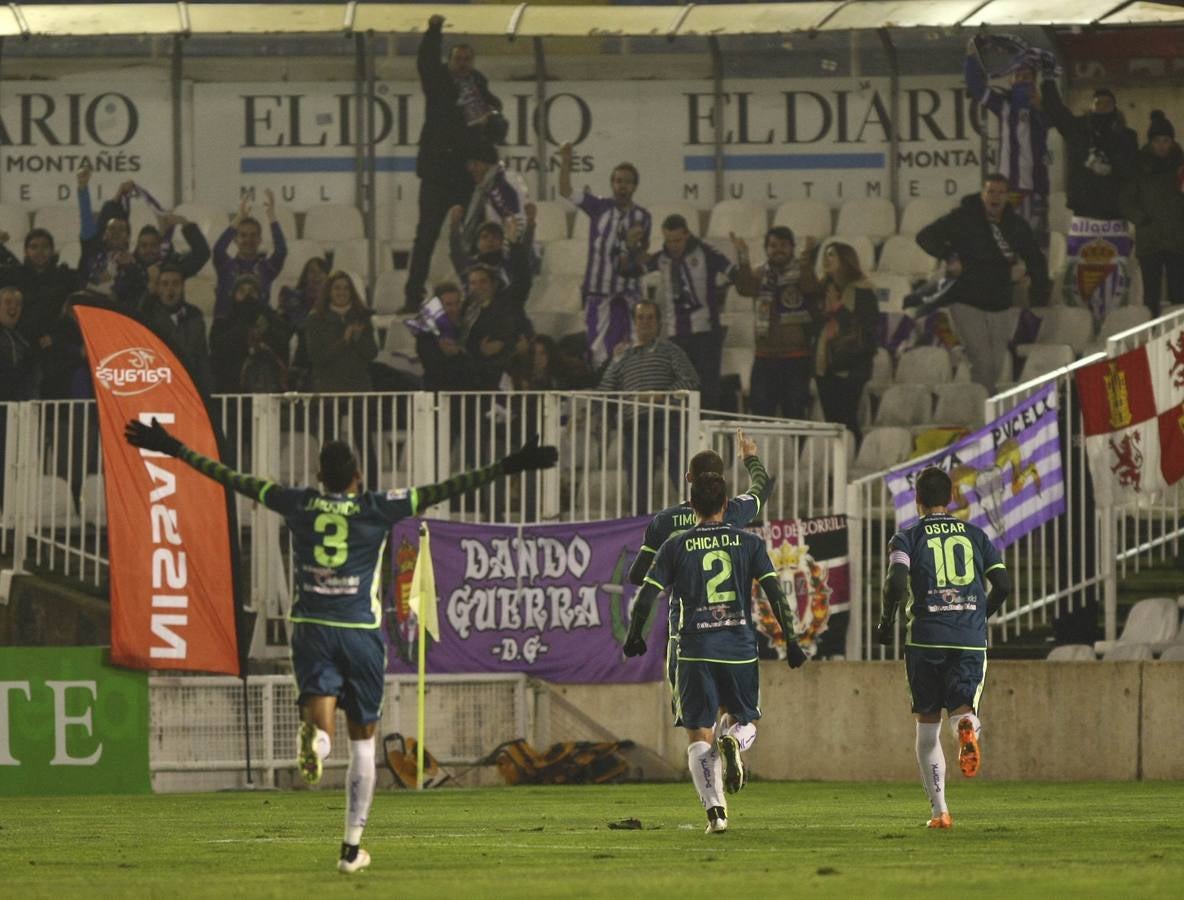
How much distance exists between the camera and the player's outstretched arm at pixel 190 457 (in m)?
9.77

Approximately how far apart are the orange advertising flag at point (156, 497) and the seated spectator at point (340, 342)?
389 centimetres

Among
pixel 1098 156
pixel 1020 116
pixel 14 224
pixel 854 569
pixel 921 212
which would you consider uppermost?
pixel 1020 116

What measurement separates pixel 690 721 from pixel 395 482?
7757mm

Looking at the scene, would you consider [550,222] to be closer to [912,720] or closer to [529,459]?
[912,720]

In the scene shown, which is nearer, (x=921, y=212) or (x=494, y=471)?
(x=494, y=471)

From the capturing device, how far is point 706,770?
1160 cm

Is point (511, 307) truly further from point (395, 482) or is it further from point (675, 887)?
point (675, 887)

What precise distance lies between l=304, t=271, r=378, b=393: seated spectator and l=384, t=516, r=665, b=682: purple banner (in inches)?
124

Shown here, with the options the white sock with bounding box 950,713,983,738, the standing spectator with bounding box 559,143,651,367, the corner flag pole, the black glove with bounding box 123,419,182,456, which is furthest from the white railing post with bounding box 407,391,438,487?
the black glove with bounding box 123,419,182,456

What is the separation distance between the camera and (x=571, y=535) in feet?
63.1

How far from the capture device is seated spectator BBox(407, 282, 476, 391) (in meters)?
21.8

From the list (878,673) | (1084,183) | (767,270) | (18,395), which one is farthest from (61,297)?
(1084,183)

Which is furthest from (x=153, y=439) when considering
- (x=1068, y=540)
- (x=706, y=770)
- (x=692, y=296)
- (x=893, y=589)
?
(x=692, y=296)

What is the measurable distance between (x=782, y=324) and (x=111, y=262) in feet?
22.1
